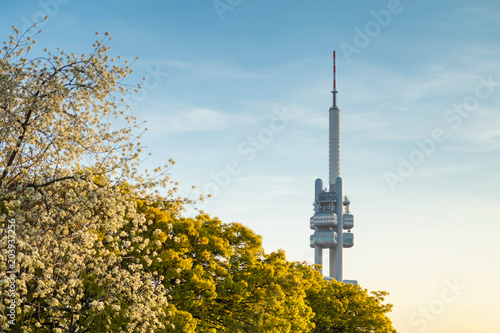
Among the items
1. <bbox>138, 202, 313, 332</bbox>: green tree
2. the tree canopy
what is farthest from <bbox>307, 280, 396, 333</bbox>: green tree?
the tree canopy

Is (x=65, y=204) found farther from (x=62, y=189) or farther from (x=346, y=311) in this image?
(x=346, y=311)

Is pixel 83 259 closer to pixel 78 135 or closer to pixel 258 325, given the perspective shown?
pixel 78 135

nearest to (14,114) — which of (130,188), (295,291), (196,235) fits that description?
(130,188)

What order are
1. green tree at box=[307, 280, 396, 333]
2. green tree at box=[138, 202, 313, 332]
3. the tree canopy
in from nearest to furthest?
the tree canopy → green tree at box=[138, 202, 313, 332] → green tree at box=[307, 280, 396, 333]

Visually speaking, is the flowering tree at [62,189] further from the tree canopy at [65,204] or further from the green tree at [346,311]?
the green tree at [346,311]

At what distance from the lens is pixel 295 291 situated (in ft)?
134

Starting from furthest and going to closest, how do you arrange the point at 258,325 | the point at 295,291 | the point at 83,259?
the point at 295,291 < the point at 258,325 < the point at 83,259

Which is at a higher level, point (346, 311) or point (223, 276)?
point (346, 311)

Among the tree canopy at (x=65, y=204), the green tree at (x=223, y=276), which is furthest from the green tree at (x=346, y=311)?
the tree canopy at (x=65, y=204)

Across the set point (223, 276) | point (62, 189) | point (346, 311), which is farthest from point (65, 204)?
point (346, 311)

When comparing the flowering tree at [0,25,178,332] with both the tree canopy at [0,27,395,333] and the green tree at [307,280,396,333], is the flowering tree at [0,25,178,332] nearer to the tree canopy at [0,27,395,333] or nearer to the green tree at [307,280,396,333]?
the tree canopy at [0,27,395,333]

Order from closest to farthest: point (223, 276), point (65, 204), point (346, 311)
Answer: point (65, 204) → point (223, 276) → point (346, 311)

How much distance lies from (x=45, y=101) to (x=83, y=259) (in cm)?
571

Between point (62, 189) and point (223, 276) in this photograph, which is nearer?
point (62, 189)
